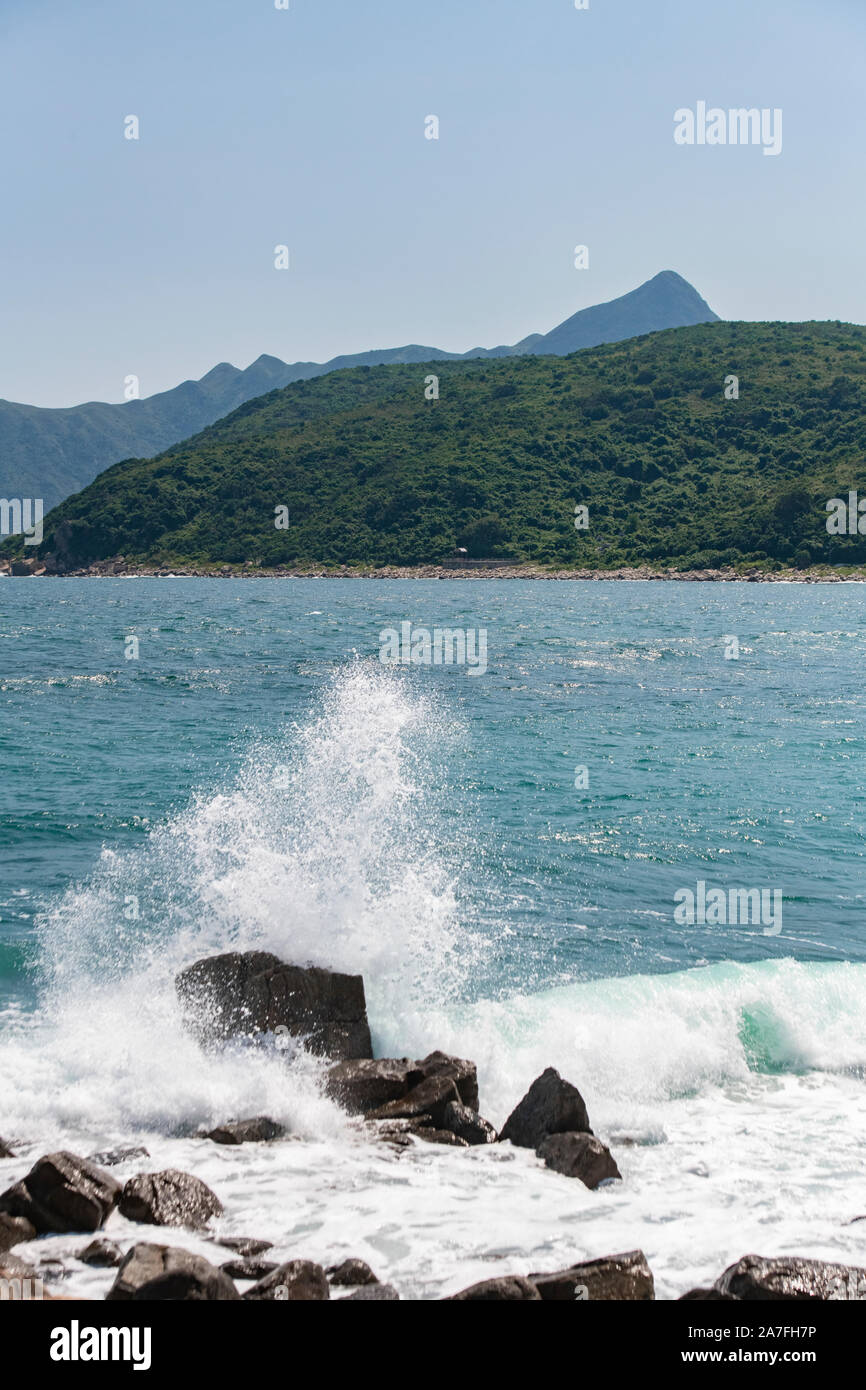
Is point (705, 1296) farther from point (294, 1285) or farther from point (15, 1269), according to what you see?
point (15, 1269)

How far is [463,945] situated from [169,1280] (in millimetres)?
8446

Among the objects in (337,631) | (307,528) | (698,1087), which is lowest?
(698,1087)

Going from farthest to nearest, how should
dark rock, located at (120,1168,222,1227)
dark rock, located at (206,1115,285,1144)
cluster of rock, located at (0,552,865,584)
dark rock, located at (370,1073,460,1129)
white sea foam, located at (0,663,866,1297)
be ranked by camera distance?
cluster of rock, located at (0,552,865,584), dark rock, located at (370,1073,460,1129), dark rock, located at (206,1115,285,1144), white sea foam, located at (0,663,866,1297), dark rock, located at (120,1168,222,1227)

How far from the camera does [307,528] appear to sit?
14638 cm

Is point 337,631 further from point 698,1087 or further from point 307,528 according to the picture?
point 307,528

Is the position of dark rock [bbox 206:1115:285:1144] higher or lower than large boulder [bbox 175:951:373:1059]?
lower

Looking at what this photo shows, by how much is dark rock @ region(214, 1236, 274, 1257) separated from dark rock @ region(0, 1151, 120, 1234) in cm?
96

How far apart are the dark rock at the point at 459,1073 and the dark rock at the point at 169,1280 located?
400cm

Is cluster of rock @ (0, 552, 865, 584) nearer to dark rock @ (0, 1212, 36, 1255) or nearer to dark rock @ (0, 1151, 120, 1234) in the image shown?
dark rock @ (0, 1151, 120, 1234)

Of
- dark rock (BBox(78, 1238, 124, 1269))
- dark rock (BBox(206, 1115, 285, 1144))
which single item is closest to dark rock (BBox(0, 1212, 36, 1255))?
dark rock (BBox(78, 1238, 124, 1269))

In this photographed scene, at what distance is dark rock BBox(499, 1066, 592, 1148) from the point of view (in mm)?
10094

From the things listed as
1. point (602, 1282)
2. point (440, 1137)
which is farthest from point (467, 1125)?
point (602, 1282)
